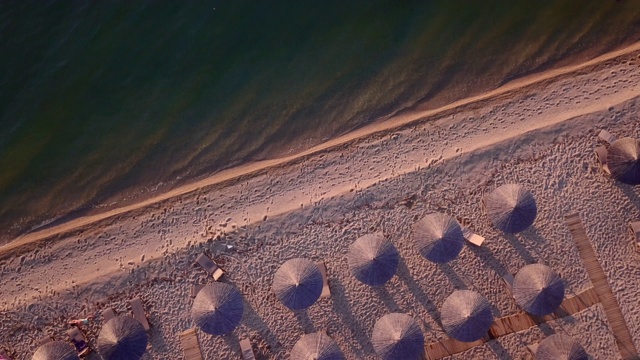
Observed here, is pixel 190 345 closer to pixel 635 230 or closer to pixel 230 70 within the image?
pixel 230 70

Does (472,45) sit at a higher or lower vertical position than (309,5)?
lower

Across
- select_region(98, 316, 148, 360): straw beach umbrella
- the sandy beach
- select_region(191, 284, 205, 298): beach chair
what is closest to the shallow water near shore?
the sandy beach

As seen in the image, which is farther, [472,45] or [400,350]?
[472,45]

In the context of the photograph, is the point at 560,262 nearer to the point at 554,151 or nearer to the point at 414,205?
the point at 554,151

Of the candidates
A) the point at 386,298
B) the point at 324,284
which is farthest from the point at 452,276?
the point at 324,284

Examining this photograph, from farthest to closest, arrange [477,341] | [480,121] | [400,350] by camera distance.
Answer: [480,121] < [477,341] < [400,350]

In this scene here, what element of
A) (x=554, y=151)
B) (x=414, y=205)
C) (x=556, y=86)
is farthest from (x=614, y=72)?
(x=414, y=205)
